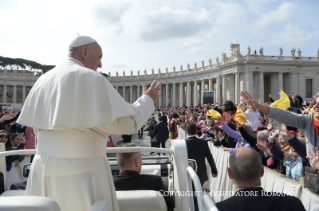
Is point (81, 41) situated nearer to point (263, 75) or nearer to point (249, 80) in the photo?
point (249, 80)

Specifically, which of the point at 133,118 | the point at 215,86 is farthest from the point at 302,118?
the point at 215,86

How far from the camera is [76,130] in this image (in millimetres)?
2256

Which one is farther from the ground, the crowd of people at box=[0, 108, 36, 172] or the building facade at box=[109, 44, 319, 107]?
the building facade at box=[109, 44, 319, 107]

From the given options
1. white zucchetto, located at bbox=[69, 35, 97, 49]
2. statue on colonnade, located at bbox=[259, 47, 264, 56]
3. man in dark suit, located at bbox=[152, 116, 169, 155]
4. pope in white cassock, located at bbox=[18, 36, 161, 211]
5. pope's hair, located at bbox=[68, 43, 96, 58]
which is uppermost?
statue on colonnade, located at bbox=[259, 47, 264, 56]

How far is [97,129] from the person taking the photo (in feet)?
7.64

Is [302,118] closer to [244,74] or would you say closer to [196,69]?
[244,74]

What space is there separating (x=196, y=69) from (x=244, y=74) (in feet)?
49.2

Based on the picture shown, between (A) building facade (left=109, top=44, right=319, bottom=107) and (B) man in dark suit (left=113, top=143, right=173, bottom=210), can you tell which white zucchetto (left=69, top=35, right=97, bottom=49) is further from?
(A) building facade (left=109, top=44, right=319, bottom=107)

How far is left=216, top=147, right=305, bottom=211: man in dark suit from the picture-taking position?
2082 mm

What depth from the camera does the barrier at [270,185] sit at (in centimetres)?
311

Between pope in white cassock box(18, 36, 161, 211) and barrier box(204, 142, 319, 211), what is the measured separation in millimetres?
2296

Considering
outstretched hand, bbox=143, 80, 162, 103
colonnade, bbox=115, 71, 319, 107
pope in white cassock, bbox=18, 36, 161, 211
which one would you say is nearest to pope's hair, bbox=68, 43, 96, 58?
pope in white cassock, bbox=18, 36, 161, 211

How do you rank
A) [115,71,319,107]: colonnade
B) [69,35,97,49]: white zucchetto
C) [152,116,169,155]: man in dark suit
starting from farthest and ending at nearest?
[115,71,319,107]: colonnade
[152,116,169,155]: man in dark suit
[69,35,97,49]: white zucchetto

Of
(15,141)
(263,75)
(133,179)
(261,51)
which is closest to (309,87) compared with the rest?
(263,75)
